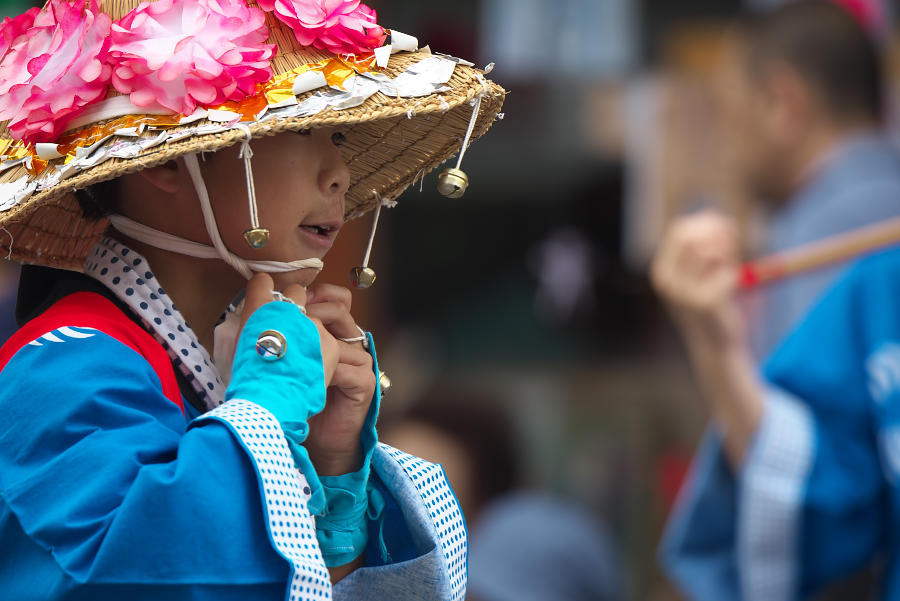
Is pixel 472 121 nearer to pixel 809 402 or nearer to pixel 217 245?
pixel 217 245

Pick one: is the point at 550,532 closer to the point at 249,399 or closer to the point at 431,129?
the point at 431,129

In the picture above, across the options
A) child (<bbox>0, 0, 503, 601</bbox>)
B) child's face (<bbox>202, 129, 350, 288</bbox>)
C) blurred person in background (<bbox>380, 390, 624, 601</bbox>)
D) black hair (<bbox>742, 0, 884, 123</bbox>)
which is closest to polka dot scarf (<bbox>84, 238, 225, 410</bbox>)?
child (<bbox>0, 0, 503, 601</bbox>)

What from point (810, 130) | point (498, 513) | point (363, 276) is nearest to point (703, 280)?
point (810, 130)

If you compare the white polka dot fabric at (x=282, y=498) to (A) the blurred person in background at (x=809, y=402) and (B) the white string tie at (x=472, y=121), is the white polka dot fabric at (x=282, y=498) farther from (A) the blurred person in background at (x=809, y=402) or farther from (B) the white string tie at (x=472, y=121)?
(A) the blurred person in background at (x=809, y=402)

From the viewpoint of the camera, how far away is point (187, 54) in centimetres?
127

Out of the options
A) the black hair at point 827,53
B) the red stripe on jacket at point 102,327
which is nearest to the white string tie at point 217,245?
the red stripe on jacket at point 102,327

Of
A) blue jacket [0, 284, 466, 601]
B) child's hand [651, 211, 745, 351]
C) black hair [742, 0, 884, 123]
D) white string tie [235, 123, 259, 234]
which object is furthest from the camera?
black hair [742, 0, 884, 123]

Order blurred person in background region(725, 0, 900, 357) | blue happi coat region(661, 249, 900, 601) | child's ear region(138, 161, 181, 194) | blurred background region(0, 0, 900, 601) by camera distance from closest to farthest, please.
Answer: child's ear region(138, 161, 181, 194)
blue happi coat region(661, 249, 900, 601)
blurred person in background region(725, 0, 900, 357)
blurred background region(0, 0, 900, 601)

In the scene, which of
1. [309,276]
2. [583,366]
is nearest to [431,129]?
[309,276]

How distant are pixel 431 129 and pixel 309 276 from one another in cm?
28

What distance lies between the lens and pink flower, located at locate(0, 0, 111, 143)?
1296 mm

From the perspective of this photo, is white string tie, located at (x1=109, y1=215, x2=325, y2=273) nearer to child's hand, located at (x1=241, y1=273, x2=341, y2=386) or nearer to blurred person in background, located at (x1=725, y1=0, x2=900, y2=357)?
child's hand, located at (x1=241, y1=273, x2=341, y2=386)

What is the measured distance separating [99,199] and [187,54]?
0.25m

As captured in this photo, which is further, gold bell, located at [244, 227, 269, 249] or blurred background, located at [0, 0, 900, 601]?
blurred background, located at [0, 0, 900, 601]
